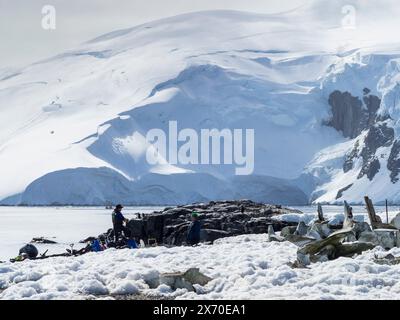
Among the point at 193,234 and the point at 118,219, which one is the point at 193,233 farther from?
the point at 118,219

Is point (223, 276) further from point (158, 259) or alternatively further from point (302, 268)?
point (158, 259)

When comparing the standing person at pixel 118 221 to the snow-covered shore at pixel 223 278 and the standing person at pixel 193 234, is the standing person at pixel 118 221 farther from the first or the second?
the snow-covered shore at pixel 223 278

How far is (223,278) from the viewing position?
640 inches

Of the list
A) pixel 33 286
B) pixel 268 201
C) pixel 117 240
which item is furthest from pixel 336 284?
pixel 268 201

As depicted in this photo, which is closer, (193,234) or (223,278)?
(223,278)

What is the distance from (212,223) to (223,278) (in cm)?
2526

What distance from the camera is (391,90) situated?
186m

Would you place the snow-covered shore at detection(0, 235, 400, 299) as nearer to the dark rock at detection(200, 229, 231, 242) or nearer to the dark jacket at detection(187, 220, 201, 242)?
the dark jacket at detection(187, 220, 201, 242)

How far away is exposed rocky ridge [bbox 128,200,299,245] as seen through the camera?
38.4 m

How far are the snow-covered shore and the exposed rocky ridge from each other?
51.5 ft

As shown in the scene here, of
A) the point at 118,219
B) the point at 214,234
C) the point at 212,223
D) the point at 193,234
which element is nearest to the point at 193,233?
the point at 193,234

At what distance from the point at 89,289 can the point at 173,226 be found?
29039 millimetres

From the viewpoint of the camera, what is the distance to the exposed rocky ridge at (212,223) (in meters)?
38.4

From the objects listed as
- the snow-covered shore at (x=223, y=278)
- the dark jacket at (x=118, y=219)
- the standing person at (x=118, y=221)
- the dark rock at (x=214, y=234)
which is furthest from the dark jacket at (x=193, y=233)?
the dark rock at (x=214, y=234)
